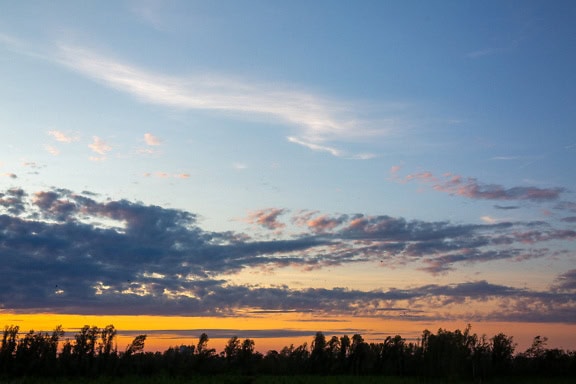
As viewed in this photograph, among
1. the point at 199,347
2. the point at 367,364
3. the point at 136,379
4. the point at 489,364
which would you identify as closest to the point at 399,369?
the point at 367,364

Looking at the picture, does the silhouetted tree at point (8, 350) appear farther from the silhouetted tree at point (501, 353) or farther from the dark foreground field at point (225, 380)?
the silhouetted tree at point (501, 353)

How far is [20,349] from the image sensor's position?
137 metres

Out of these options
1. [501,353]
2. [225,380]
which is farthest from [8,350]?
[501,353]

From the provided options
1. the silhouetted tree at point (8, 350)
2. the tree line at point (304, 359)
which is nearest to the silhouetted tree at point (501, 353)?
the tree line at point (304, 359)

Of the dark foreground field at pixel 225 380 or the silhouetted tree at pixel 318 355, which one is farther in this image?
the silhouetted tree at pixel 318 355

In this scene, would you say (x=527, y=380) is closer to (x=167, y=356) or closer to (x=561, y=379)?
(x=561, y=379)

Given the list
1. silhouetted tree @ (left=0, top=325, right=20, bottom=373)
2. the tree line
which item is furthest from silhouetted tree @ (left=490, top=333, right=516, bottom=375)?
silhouetted tree @ (left=0, top=325, right=20, bottom=373)

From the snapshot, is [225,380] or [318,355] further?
[318,355]

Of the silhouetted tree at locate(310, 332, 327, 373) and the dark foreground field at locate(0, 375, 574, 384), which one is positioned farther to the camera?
the silhouetted tree at locate(310, 332, 327, 373)

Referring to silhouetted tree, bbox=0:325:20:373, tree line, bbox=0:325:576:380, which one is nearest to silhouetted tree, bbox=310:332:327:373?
tree line, bbox=0:325:576:380

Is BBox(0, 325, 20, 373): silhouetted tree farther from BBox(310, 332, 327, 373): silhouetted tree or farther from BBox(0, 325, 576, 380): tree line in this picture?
BBox(310, 332, 327, 373): silhouetted tree

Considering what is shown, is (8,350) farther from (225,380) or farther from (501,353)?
(501,353)

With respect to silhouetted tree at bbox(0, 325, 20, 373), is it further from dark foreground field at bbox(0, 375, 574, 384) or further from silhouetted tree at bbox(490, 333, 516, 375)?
silhouetted tree at bbox(490, 333, 516, 375)

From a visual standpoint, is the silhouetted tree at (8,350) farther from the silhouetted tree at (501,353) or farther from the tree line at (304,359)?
the silhouetted tree at (501,353)
